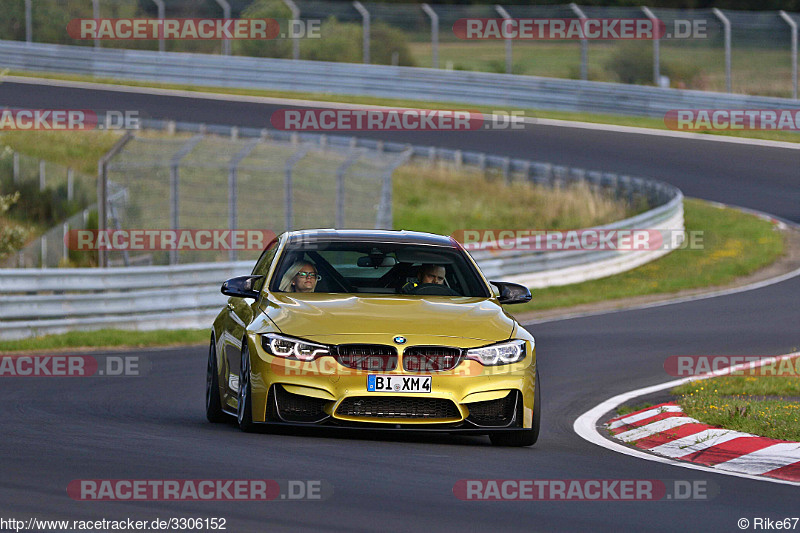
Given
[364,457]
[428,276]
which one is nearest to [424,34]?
[428,276]

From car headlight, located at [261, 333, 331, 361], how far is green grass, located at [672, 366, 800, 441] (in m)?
3.06

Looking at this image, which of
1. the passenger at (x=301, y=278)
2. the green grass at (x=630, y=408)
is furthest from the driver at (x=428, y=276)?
the green grass at (x=630, y=408)

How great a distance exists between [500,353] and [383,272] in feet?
5.39

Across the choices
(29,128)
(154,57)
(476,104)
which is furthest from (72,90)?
(476,104)

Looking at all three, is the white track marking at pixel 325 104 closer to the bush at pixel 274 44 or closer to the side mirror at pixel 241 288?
Result: the bush at pixel 274 44

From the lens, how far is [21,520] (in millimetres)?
6070

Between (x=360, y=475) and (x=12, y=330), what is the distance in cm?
1048

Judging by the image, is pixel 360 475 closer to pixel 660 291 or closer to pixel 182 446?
pixel 182 446

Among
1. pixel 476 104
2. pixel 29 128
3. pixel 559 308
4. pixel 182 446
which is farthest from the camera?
pixel 476 104

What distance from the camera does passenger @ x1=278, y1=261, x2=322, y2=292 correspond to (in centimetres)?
988

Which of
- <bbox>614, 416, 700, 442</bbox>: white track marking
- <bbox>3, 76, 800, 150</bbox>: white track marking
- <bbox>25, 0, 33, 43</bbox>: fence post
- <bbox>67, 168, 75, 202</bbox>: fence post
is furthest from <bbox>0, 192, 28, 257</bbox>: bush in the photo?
<bbox>614, 416, 700, 442</bbox>: white track marking

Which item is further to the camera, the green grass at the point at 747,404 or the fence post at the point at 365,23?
the fence post at the point at 365,23

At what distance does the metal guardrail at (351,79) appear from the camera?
4009 centimetres

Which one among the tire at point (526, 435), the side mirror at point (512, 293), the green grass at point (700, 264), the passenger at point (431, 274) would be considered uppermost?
the passenger at point (431, 274)
